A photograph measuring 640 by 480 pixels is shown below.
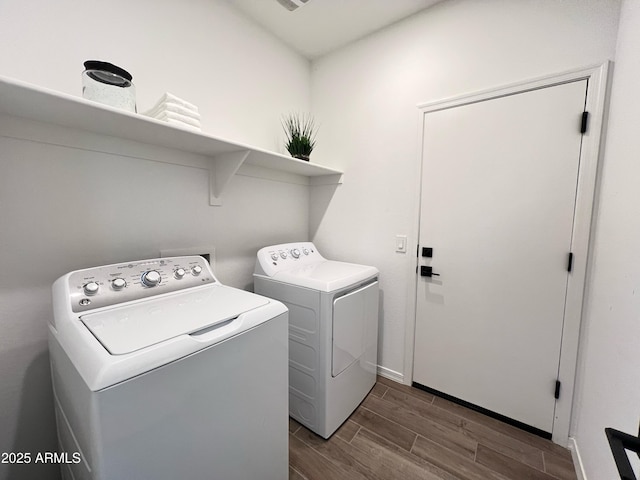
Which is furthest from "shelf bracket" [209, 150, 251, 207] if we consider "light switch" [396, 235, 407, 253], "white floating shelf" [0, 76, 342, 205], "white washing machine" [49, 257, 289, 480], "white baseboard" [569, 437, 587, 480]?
"white baseboard" [569, 437, 587, 480]

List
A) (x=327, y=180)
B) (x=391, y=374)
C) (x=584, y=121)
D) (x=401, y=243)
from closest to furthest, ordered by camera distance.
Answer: (x=584, y=121), (x=401, y=243), (x=391, y=374), (x=327, y=180)

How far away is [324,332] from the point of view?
53.9 inches

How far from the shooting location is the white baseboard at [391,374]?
76.1 inches

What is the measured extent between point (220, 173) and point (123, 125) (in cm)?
55

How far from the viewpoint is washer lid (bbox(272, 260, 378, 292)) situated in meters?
1.39

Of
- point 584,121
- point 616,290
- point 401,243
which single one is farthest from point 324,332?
Result: point 584,121

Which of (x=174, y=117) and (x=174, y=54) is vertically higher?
(x=174, y=54)

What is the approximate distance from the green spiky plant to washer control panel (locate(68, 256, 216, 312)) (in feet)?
A: 3.59

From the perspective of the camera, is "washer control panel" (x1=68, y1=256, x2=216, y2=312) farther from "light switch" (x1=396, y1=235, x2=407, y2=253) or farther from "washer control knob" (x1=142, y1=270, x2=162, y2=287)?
"light switch" (x1=396, y1=235, x2=407, y2=253)

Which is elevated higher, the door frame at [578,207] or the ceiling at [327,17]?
A: the ceiling at [327,17]

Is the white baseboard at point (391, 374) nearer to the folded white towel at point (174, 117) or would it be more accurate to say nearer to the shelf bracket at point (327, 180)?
the shelf bracket at point (327, 180)

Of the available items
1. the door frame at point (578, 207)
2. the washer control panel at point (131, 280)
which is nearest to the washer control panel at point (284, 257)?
the washer control panel at point (131, 280)

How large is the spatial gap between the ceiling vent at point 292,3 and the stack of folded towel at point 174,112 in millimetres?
1029

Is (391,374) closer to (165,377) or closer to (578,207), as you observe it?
(578,207)
